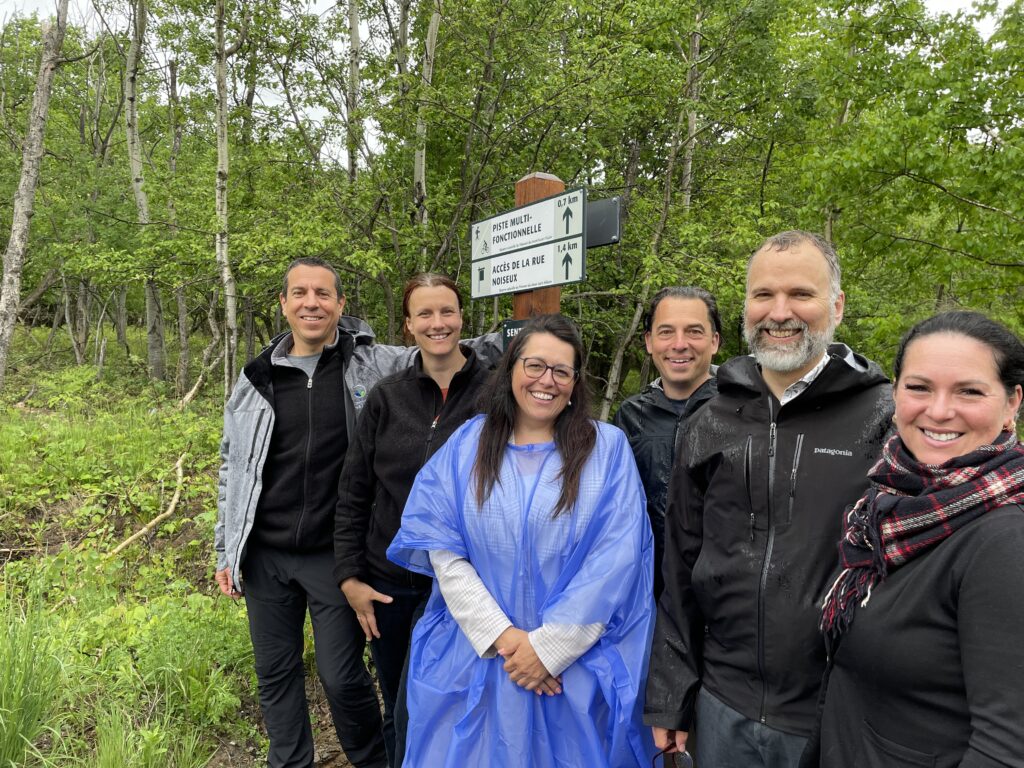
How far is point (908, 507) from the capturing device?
50.0 inches

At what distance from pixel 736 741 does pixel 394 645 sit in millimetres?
1567

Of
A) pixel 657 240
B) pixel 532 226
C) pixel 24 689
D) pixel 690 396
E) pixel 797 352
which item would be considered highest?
pixel 657 240

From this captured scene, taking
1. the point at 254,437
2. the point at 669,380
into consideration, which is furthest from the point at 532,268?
the point at 254,437

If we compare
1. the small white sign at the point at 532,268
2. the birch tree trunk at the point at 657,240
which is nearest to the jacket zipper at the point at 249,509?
the small white sign at the point at 532,268

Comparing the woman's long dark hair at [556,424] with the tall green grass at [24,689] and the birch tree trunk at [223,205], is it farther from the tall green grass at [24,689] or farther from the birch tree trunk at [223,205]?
the birch tree trunk at [223,205]

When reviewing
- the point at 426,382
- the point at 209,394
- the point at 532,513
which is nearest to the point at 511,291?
the point at 426,382

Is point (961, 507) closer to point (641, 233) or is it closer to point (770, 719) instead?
point (770, 719)

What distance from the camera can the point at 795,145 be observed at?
13.3 metres

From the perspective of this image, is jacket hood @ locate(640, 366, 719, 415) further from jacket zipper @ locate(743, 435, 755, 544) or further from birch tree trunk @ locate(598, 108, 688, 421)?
birch tree trunk @ locate(598, 108, 688, 421)

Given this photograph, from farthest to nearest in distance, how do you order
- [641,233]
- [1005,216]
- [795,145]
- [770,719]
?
[795,145] → [641,233] → [1005,216] → [770,719]

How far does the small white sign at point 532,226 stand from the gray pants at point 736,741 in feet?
7.84

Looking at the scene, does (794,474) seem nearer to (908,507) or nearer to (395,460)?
(908,507)

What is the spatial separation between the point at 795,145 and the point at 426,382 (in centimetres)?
1331

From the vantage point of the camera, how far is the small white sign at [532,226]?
3.44 m
